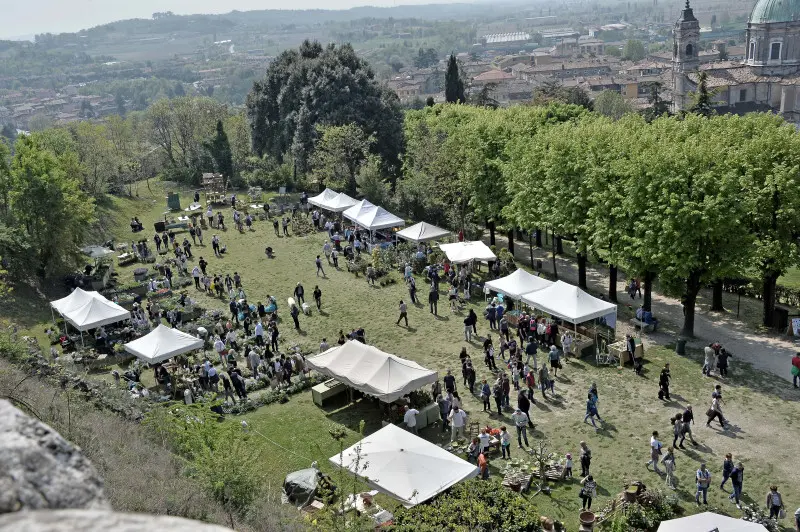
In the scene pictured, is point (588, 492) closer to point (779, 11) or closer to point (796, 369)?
point (796, 369)

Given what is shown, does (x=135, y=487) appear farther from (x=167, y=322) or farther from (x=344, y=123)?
(x=344, y=123)

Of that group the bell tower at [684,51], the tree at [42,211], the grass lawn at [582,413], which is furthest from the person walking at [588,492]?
the bell tower at [684,51]

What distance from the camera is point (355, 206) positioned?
121 feet

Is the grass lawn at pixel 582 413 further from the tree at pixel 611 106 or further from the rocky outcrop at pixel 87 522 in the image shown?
the tree at pixel 611 106

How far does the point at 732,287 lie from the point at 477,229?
13.3 meters

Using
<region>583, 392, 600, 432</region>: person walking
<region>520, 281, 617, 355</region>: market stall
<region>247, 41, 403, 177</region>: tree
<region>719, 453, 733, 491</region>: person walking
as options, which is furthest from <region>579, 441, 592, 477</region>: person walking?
<region>247, 41, 403, 177</region>: tree

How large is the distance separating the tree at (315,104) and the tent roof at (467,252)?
16729 millimetres

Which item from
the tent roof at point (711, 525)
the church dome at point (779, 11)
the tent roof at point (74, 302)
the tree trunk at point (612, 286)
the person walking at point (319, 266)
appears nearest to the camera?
the tent roof at point (711, 525)

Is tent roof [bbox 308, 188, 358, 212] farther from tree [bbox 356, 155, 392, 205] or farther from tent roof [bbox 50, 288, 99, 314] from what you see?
tent roof [bbox 50, 288, 99, 314]

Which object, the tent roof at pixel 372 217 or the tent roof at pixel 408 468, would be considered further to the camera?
the tent roof at pixel 372 217

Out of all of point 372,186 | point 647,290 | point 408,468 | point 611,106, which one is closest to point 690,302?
point 647,290

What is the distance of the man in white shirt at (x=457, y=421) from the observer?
18.5 metres

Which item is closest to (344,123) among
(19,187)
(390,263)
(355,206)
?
(355,206)

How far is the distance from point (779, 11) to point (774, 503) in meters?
130
